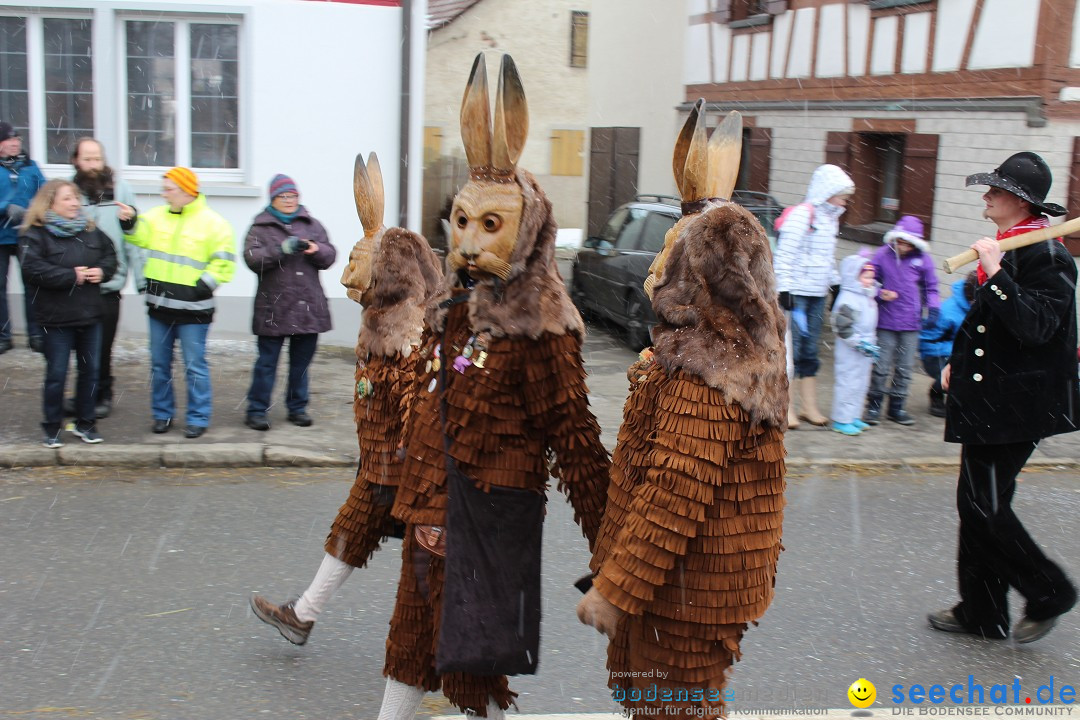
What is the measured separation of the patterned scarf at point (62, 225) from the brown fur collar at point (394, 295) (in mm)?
3710

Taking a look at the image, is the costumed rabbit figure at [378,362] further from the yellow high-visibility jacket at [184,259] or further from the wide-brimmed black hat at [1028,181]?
the yellow high-visibility jacket at [184,259]

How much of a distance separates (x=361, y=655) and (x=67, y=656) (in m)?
1.13

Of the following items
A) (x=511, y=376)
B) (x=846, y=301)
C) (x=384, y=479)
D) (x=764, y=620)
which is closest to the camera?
(x=511, y=376)

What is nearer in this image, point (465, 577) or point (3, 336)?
point (465, 577)

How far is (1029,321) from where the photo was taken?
404cm

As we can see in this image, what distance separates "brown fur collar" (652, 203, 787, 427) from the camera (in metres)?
2.55

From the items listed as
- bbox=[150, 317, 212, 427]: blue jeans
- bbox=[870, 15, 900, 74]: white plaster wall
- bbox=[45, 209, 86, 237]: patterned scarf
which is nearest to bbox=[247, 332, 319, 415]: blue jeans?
bbox=[150, 317, 212, 427]: blue jeans

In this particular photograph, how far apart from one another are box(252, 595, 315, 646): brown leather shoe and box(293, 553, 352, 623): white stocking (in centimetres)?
2

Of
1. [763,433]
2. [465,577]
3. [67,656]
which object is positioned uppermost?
[763,433]

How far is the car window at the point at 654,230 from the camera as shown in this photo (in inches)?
421

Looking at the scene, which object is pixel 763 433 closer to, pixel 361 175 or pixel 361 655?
pixel 361 175

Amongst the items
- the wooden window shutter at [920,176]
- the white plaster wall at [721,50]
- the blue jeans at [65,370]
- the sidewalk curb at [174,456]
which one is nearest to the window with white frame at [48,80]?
the blue jeans at [65,370]

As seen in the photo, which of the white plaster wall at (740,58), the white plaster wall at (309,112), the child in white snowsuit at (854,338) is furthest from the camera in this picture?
the white plaster wall at (740,58)

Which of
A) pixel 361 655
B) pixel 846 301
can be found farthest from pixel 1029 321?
pixel 846 301
